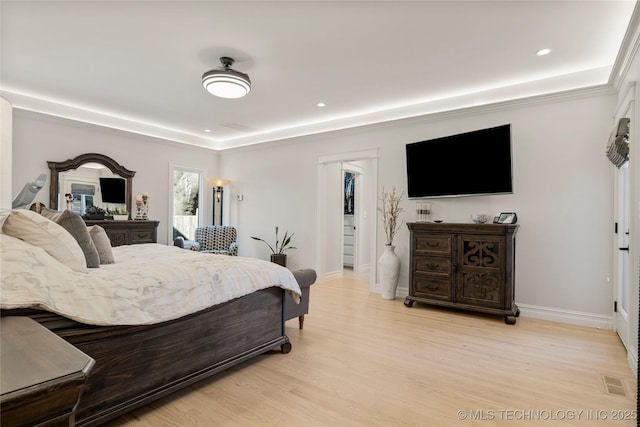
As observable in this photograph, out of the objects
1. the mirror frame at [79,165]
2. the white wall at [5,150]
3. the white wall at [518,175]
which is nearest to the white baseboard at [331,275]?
the white wall at [518,175]

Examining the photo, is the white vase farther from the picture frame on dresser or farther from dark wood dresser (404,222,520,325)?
the picture frame on dresser

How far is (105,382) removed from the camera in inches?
64.9

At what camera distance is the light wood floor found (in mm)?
1866

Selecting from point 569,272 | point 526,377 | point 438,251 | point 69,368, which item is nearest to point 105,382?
point 69,368

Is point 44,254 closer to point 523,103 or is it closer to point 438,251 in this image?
point 438,251

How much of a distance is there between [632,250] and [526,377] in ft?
4.17

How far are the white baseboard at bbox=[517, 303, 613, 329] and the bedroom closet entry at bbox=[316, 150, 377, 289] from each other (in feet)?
6.69

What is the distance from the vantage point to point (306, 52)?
309 cm

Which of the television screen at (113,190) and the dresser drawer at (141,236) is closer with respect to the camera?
the dresser drawer at (141,236)

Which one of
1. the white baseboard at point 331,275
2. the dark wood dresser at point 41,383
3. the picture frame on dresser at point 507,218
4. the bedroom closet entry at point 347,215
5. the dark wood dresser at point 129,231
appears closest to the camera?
the dark wood dresser at point 41,383

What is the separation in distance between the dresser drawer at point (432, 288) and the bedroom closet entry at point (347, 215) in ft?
3.18

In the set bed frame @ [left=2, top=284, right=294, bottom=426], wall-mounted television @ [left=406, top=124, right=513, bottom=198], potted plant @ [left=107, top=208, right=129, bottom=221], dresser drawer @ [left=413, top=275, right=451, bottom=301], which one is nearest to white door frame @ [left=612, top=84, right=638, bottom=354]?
wall-mounted television @ [left=406, top=124, right=513, bottom=198]

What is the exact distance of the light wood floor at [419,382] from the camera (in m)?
1.87

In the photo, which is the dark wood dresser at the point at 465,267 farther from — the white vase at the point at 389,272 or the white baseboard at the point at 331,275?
the white baseboard at the point at 331,275
